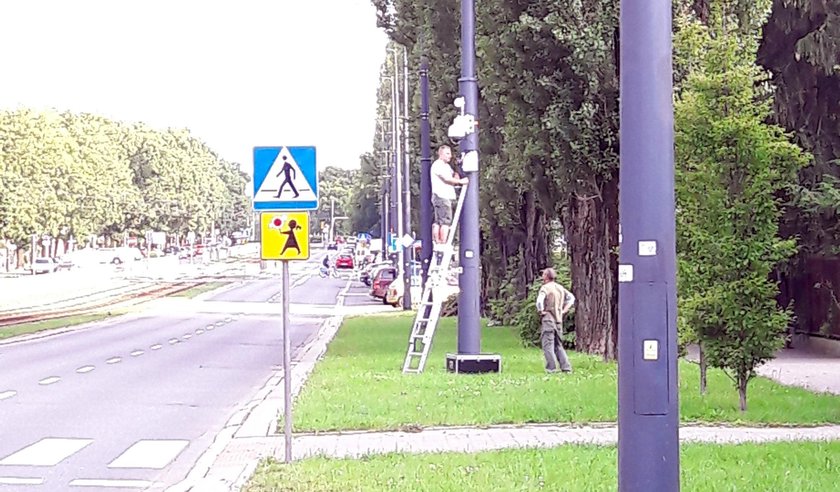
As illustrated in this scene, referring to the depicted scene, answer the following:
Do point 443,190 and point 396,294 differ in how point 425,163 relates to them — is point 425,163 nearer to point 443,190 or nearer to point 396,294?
point 443,190

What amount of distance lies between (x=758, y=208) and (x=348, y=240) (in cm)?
14514

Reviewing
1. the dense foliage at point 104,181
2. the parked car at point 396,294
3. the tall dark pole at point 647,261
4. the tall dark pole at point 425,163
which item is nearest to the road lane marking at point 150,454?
the tall dark pole at point 647,261

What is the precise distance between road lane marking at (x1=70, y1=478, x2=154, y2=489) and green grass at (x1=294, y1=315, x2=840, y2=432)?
282cm

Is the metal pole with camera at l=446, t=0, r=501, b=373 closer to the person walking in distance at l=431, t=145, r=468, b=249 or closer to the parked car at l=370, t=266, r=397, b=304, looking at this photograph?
the person walking in distance at l=431, t=145, r=468, b=249

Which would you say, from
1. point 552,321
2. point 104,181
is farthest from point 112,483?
point 104,181

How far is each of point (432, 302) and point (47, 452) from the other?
9.68m

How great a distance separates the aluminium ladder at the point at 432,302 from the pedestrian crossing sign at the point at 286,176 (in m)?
8.99

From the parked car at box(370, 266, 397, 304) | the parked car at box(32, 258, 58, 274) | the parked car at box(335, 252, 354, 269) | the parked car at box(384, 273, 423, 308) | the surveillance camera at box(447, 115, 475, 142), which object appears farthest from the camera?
the parked car at box(335, 252, 354, 269)

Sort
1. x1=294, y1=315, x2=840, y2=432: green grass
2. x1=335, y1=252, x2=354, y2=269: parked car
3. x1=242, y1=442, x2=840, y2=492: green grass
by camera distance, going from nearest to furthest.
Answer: x1=242, y1=442, x2=840, y2=492: green grass
x1=294, y1=315, x2=840, y2=432: green grass
x1=335, y1=252, x2=354, y2=269: parked car

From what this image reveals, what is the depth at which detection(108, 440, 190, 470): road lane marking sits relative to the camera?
40.9 feet

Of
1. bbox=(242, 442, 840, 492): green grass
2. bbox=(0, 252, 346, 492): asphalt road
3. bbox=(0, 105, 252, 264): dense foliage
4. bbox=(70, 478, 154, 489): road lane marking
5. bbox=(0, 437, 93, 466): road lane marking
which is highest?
bbox=(0, 105, 252, 264): dense foliage

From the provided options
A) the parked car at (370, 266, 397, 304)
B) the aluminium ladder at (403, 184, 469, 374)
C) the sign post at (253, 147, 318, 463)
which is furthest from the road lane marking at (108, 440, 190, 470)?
the parked car at (370, 266, 397, 304)

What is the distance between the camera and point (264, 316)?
48.8 metres

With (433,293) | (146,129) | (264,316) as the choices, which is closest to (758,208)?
(433,293)
